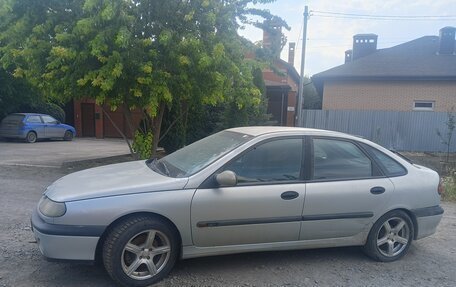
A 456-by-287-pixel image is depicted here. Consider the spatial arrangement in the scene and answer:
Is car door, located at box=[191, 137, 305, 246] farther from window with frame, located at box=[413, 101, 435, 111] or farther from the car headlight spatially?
window with frame, located at box=[413, 101, 435, 111]

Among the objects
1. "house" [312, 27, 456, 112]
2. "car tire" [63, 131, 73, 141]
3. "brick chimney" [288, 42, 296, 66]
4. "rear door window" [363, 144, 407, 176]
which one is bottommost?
"car tire" [63, 131, 73, 141]

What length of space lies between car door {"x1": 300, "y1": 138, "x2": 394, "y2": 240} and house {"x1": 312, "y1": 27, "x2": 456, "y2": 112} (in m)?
15.7

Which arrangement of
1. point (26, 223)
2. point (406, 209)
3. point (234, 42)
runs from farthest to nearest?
point (234, 42)
point (26, 223)
point (406, 209)

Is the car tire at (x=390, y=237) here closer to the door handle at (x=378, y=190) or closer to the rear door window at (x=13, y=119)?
the door handle at (x=378, y=190)

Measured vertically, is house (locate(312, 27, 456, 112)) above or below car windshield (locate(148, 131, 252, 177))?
above

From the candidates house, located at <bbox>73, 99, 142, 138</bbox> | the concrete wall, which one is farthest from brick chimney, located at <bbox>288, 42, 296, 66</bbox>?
house, located at <bbox>73, 99, 142, 138</bbox>

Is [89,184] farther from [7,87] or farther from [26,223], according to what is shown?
[7,87]

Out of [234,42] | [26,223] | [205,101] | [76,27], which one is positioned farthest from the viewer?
[205,101]

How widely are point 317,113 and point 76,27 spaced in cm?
1135

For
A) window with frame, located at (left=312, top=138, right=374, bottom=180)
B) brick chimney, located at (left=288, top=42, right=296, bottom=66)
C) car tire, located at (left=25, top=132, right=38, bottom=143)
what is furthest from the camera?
brick chimney, located at (left=288, top=42, right=296, bottom=66)

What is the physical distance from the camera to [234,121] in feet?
41.7

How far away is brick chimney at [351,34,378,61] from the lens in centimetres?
2253

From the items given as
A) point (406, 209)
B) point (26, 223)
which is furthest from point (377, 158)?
point (26, 223)

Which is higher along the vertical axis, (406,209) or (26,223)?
(406,209)
